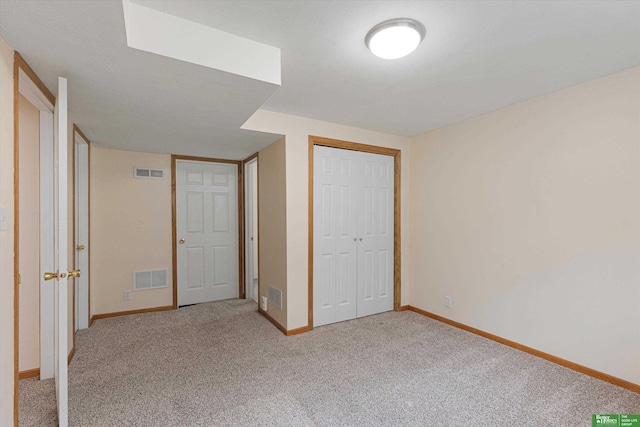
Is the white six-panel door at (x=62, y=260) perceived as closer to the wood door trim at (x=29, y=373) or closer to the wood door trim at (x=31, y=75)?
the wood door trim at (x=31, y=75)

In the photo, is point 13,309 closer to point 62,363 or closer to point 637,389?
point 62,363

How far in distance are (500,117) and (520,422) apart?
2.51m

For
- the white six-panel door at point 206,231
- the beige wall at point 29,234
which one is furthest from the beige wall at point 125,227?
the beige wall at point 29,234

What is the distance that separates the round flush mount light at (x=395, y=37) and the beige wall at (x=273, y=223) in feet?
5.27

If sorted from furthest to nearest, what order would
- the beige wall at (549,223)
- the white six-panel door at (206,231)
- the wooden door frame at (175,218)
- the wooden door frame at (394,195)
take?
the white six-panel door at (206,231) < the wooden door frame at (175,218) < the wooden door frame at (394,195) < the beige wall at (549,223)

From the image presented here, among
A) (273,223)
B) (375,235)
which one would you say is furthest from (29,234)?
(375,235)

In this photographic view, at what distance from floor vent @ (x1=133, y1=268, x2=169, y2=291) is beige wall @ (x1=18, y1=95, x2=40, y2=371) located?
4.82 ft

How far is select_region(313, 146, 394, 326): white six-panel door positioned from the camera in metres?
3.36

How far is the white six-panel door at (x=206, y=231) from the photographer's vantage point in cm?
413

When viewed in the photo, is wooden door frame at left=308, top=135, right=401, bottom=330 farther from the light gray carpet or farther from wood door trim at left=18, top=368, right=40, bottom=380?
wood door trim at left=18, top=368, right=40, bottom=380

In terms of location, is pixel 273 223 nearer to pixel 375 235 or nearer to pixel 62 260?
pixel 375 235

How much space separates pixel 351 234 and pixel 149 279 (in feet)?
8.70

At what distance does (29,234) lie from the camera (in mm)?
2240

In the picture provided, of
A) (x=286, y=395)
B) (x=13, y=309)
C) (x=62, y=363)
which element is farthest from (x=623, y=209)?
(x=13, y=309)
